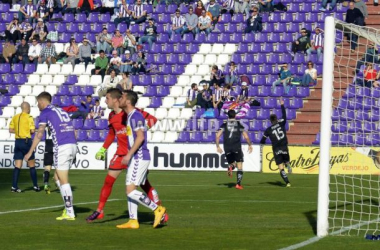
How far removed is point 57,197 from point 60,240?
852cm

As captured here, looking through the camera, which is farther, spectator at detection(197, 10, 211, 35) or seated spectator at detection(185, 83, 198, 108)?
spectator at detection(197, 10, 211, 35)

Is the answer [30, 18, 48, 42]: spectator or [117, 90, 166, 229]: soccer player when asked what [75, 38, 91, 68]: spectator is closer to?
[30, 18, 48, 42]: spectator

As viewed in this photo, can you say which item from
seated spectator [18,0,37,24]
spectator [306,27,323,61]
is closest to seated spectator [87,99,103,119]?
seated spectator [18,0,37,24]

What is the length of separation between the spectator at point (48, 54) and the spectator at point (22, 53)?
663 mm

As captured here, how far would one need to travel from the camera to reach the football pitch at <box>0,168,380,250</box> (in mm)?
13281

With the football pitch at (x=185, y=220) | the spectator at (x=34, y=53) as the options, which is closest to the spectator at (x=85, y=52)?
the spectator at (x=34, y=53)

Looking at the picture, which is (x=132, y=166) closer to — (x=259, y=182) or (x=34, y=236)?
(x=34, y=236)

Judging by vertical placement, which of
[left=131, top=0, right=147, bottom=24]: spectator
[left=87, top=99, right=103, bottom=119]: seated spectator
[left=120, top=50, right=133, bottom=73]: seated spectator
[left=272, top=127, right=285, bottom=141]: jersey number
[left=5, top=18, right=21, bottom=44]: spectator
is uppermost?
[left=131, top=0, right=147, bottom=24]: spectator

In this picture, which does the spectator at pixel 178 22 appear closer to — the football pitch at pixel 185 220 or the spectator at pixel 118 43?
the spectator at pixel 118 43

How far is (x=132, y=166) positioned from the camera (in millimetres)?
15000

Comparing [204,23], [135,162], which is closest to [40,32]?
[204,23]

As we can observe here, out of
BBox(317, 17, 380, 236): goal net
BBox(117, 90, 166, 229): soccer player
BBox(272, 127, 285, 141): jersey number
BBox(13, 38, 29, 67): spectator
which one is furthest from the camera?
BBox(13, 38, 29, 67): spectator

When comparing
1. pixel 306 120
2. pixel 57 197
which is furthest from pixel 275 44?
pixel 57 197

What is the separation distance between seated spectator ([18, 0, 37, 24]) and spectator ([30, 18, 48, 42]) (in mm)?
1052
